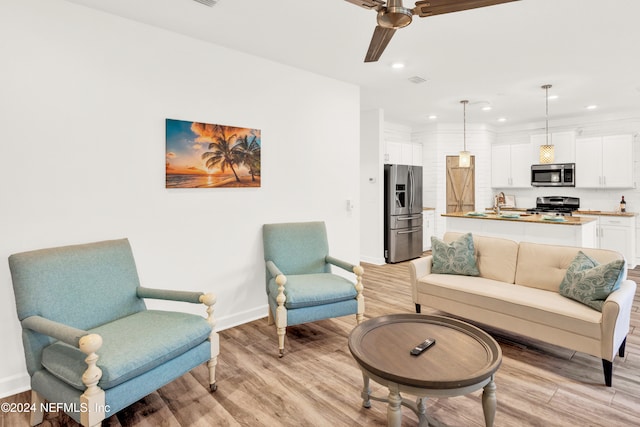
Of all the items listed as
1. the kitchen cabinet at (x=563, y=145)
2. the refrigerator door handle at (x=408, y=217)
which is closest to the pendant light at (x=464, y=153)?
the refrigerator door handle at (x=408, y=217)

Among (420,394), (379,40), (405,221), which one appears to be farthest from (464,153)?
(420,394)

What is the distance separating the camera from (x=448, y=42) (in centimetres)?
321

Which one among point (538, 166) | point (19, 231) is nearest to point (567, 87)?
point (538, 166)

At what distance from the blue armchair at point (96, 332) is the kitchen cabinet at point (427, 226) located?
5.34 m

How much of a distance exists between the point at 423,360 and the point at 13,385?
8.76ft

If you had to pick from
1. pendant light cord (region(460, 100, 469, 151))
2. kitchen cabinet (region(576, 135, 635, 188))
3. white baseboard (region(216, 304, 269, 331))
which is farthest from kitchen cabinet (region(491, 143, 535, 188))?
white baseboard (region(216, 304, 269, 331))

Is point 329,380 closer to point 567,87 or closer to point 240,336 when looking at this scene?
point 240,336

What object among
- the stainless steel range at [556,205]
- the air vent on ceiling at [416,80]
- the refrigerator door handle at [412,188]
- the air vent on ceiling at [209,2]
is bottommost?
the stainless steel range at [556,205]

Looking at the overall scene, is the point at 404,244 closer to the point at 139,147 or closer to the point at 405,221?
the point at 405,221

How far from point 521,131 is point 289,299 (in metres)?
6.88

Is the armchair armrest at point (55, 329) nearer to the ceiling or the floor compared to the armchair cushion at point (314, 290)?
nearer to the ceiling

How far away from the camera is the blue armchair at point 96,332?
1.71 m

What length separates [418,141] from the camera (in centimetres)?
757

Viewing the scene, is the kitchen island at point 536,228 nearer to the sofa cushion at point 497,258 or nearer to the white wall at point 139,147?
the sofa cushion at point 497,258
